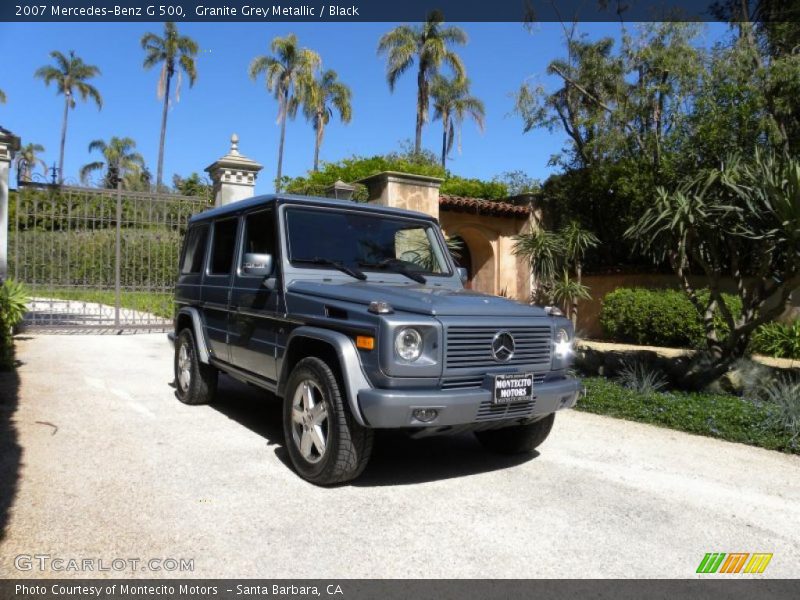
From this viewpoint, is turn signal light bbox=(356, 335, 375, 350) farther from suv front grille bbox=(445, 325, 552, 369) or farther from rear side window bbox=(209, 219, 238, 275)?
rear side window bbox=(209, 219, 238, 275)

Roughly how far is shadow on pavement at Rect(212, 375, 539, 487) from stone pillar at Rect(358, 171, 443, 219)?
237 inches

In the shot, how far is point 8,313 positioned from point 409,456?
7367mm

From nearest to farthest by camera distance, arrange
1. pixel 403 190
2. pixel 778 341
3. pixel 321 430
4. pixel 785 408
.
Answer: pixel 321 430, pixel 785 408, pixel 403 190, pixel 778 341

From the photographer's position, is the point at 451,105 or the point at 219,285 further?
the point at 451,105

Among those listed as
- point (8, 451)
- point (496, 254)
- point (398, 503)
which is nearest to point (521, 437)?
point (398, 503)

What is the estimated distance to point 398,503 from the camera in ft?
12.9

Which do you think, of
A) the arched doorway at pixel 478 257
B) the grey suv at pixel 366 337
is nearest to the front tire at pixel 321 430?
the grey suv at pixel 366 337

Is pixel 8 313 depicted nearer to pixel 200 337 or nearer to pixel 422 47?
pixel 200 337

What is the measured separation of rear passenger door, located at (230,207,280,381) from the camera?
4.86m

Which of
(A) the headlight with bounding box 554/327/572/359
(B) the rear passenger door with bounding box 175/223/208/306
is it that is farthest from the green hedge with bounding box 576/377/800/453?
(B) the rear passenger door with bounding box 175/223/208/306

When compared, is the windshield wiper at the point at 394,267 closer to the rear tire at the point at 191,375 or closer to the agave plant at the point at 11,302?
the rear tire at the point at 191,375

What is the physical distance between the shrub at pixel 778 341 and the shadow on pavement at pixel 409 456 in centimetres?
885
